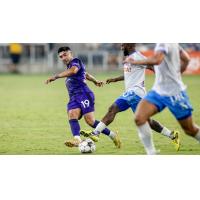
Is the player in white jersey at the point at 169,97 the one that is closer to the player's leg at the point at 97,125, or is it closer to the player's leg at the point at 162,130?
the player's leg at the point at 162,130

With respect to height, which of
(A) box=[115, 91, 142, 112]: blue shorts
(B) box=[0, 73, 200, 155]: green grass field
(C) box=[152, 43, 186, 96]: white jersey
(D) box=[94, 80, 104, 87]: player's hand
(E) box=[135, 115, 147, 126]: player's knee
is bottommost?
(B) box=[0, 73, 200, 155]: green grass field

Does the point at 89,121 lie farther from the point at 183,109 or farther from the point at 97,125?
the point at 183,109

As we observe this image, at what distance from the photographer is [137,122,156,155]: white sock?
852 cm

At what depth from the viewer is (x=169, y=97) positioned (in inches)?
334

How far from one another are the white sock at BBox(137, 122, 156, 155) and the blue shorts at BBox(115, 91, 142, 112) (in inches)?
38.8

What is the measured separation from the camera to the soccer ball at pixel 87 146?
9547mm

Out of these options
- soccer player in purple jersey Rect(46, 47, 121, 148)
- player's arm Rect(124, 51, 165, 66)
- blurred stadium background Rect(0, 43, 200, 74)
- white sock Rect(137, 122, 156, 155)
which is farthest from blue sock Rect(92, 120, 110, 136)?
player's arm Rect(124, 51, 165, 66)

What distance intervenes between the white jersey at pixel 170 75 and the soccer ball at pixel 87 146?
4.66 feet

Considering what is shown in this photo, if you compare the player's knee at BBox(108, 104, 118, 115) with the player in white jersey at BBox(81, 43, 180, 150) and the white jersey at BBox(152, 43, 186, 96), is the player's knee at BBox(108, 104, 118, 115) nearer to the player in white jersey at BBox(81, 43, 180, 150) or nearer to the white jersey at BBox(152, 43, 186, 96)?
the player in white jersey at BBox(81, 43, 180, 150)

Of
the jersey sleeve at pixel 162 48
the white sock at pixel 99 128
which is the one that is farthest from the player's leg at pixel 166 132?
the jersey sleeve at pixel 162 48

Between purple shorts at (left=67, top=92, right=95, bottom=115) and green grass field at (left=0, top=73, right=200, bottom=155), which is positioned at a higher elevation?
purple shorts at (left=67, top=92, right=95, bottom=115)

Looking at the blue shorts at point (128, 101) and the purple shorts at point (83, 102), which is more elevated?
the blue shorts at point (128, 101)
